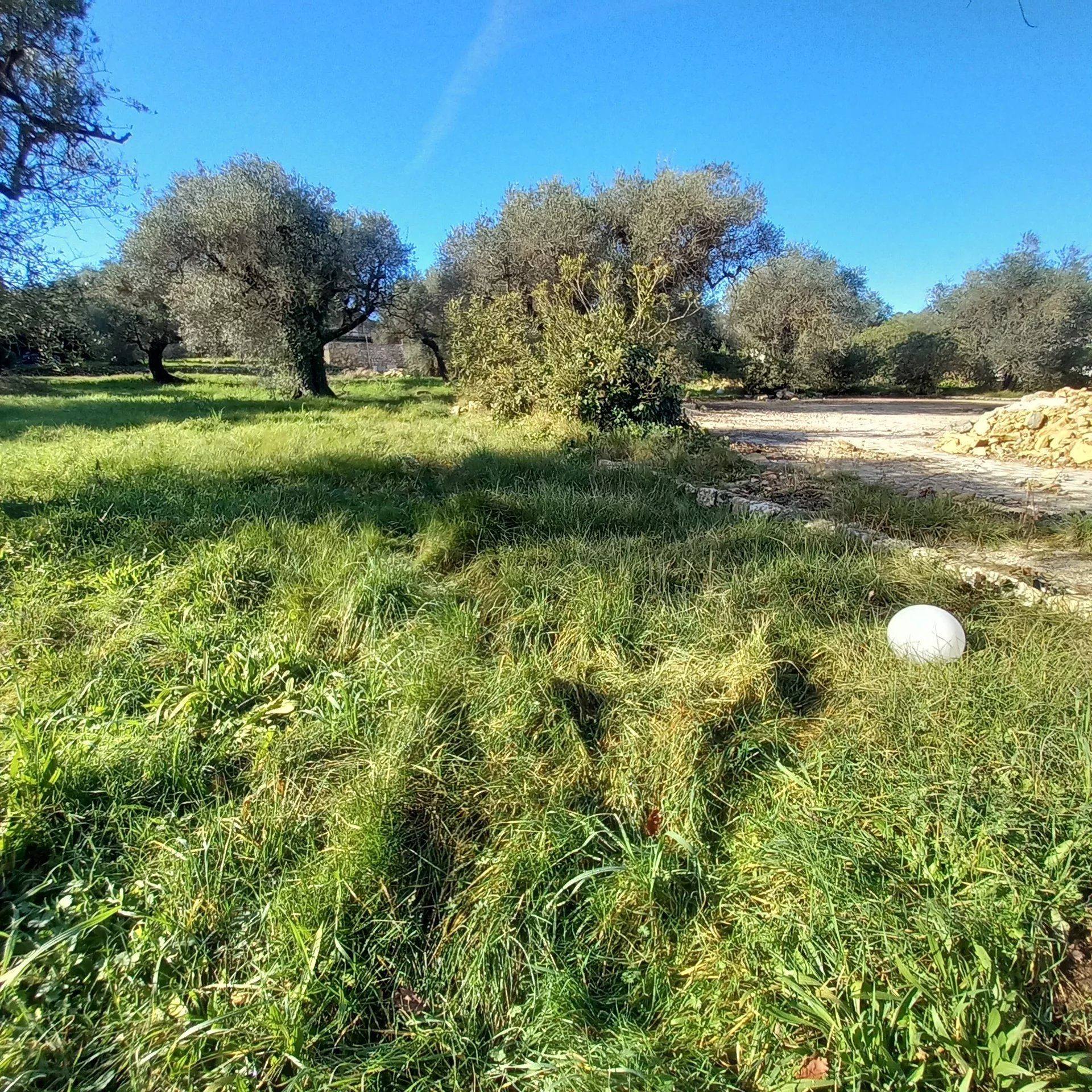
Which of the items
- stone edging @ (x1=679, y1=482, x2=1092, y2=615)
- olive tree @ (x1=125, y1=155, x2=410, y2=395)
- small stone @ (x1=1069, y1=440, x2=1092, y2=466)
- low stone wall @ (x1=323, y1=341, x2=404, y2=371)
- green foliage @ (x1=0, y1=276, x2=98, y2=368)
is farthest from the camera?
low stone wall @ (x1=323, y1=341, x2=404, y2=371)

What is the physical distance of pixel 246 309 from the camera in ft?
43.3

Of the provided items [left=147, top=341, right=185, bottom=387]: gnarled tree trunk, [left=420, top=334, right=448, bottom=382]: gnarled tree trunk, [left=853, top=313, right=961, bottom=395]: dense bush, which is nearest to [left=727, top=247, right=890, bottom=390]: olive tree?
[left=853, top=313, right=961, bottom=395]: dense bush

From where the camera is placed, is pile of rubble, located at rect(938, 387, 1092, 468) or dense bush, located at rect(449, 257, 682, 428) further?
dense bush, located at rect(449, 257, 682, 428)

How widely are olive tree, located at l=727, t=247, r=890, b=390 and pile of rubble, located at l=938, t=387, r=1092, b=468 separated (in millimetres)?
12889

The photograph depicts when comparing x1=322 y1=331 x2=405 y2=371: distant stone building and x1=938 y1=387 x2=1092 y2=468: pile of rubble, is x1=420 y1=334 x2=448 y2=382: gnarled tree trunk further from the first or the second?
x1=938 y1=387 x2=1092 y2=468: pile of rubble

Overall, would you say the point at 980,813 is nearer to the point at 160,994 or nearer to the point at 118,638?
the point at 160,994

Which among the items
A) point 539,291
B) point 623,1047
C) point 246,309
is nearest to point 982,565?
point 623,1047

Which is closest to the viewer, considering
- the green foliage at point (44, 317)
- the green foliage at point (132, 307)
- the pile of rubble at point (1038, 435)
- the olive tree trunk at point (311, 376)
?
the pile of rubble at point (1038, 435)

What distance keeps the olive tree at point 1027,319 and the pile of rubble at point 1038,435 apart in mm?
14384

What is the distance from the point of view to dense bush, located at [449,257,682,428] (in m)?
7.55

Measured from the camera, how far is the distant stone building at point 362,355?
1021 inches

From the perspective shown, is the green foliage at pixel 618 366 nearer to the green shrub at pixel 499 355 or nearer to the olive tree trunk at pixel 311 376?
the green shrub at pixel 499 355

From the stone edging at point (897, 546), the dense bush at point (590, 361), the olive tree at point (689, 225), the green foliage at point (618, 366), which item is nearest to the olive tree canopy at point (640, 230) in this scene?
the olive tree at point (689, 225)

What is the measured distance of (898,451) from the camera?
24.0ft
